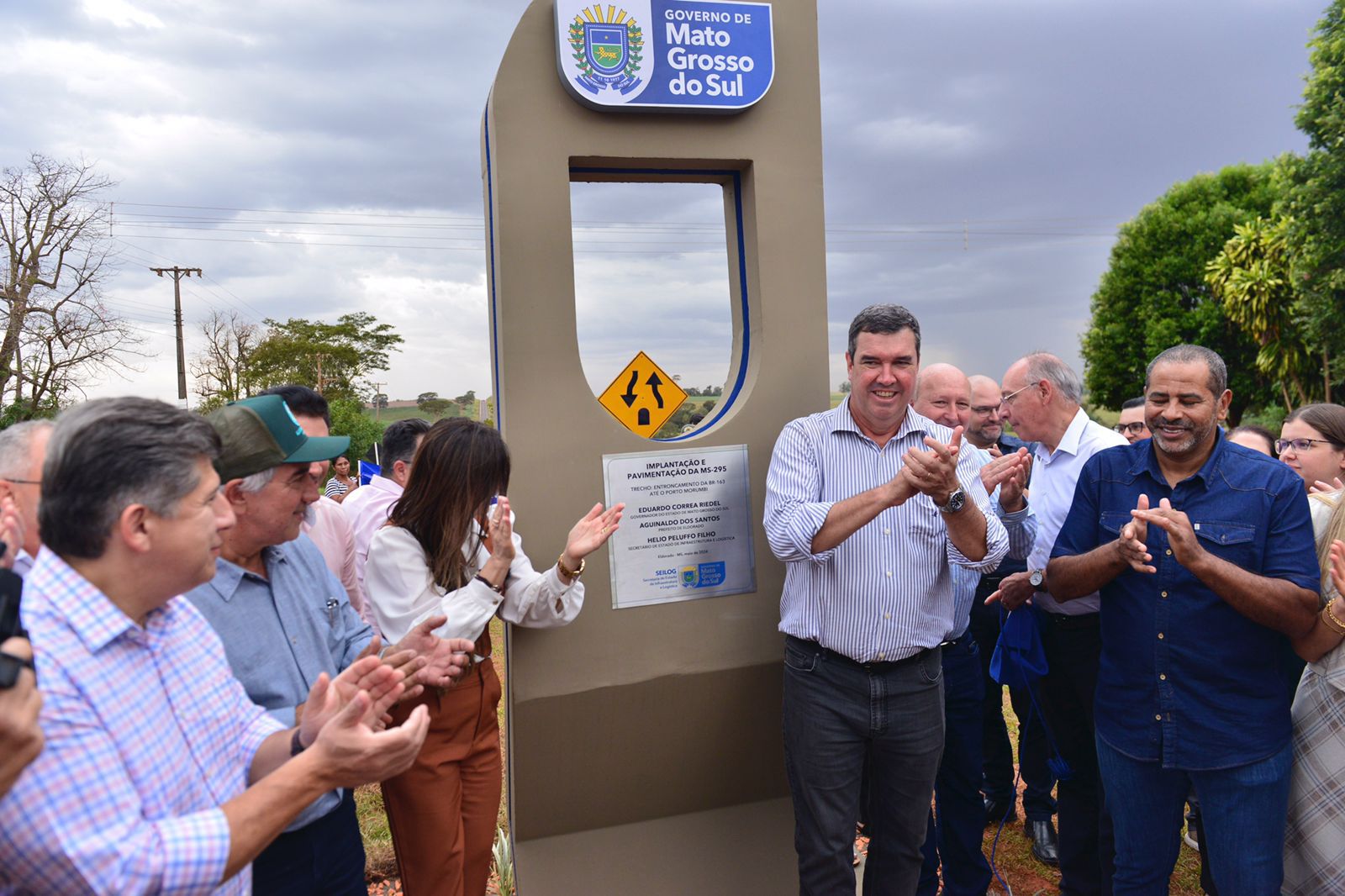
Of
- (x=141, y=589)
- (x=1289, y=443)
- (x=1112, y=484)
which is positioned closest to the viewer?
(x=141, y=589)

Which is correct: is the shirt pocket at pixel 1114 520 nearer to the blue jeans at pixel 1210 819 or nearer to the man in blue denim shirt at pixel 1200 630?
the man in blue denim shirt at pixel 1200 630

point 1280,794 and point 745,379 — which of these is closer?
point 1280,794

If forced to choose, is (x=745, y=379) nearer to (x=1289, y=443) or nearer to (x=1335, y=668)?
(x=1335, y=668)

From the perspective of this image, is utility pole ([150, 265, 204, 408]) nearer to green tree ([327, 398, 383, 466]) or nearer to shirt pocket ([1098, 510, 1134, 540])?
green tree ([327, 398, 383, 466])

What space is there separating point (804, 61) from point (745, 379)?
1.33 metres

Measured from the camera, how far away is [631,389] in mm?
4172

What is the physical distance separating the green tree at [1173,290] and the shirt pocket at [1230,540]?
28.9 meters

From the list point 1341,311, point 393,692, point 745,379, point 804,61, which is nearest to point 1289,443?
point 745,379

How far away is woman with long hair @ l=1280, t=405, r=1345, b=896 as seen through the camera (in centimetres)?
267

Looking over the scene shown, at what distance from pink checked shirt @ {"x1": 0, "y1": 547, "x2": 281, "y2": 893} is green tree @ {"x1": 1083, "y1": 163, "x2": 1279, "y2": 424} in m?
31.2

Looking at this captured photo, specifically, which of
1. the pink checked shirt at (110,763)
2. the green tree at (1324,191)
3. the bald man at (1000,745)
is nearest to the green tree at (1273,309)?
the green tree at (1324,191)

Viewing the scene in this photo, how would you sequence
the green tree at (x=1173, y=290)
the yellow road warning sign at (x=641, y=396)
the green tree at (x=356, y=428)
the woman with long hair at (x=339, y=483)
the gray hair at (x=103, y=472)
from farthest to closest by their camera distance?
1. the green tree at (x=356, y=428)
2. the green tree at (x=1173, y=290)
3. the woman with long hair at (x=339, y=483)
4. the yellow road warning sign at (x=641, y=396)
5. the gray hair at (x=103, y=472)

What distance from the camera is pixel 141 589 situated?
5.06 feet

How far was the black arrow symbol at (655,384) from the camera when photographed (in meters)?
4.20
